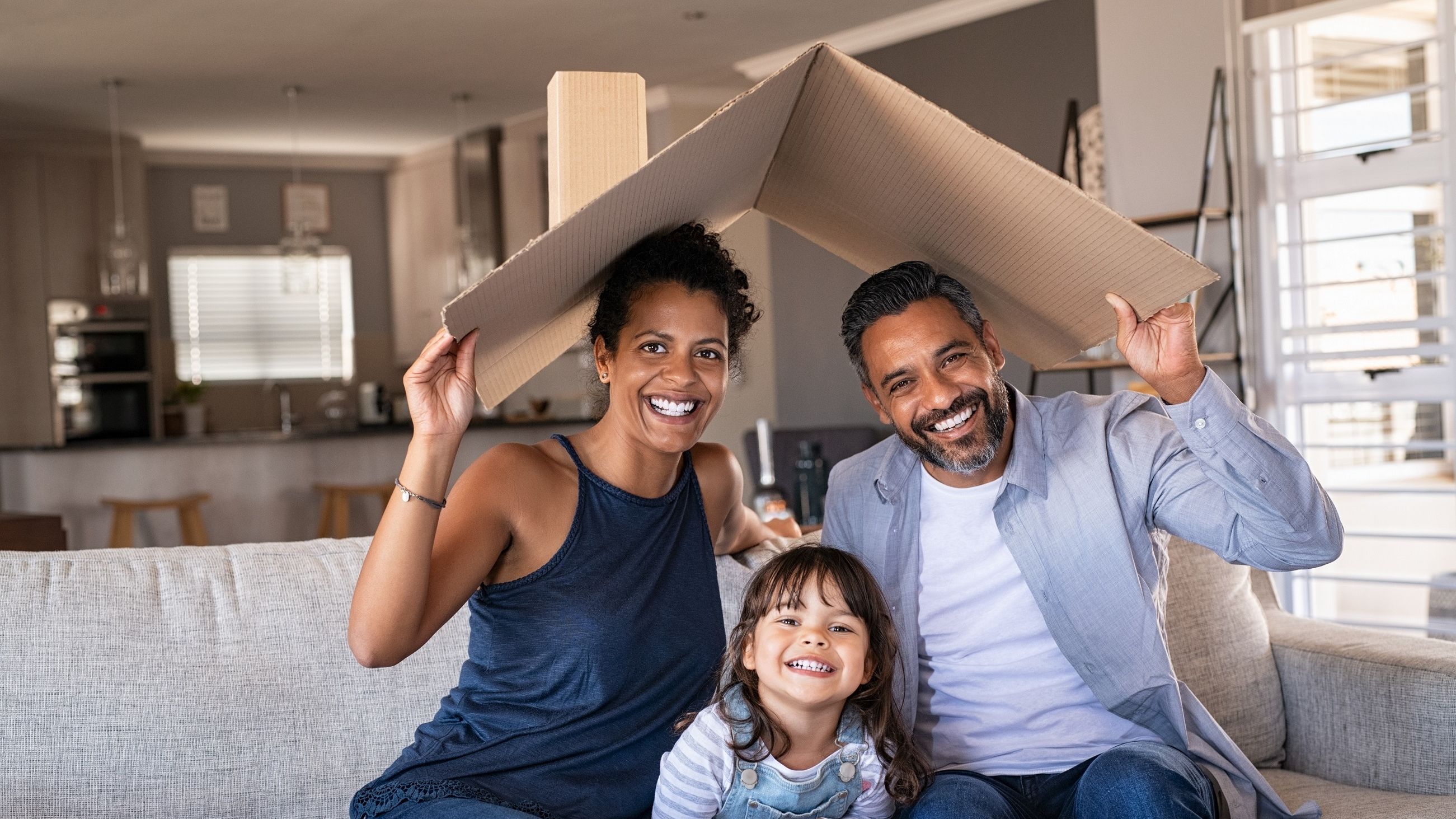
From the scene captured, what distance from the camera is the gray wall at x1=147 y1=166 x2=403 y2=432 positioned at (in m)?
8.92

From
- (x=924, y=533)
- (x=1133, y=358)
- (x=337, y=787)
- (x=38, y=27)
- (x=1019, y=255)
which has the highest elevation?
(x=38, y=27)

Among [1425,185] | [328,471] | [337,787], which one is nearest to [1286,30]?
[1425,185]

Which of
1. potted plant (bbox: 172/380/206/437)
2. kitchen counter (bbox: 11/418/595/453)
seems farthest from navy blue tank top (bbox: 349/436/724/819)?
potted plant (bbox: 172/380/206/437)

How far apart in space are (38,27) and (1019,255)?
219 inches

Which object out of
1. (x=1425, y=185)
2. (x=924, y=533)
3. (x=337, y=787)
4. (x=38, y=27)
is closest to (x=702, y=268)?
(x=924, y=533)

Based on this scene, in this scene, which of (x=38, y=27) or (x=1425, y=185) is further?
(x=38, y=27)

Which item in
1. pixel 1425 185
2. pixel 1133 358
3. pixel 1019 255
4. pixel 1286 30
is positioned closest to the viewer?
pixel 1133 358

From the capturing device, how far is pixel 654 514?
178 cm

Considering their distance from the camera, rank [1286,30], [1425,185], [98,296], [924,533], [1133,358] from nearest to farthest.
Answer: [1133,358] → [924,533] → [1425,185] → [1286,30] → [98,296]

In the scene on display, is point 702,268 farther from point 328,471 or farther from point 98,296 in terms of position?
point 98,296

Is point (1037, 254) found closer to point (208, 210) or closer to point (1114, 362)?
point (1114, 362)

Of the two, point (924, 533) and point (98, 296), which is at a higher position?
point (98, 296)

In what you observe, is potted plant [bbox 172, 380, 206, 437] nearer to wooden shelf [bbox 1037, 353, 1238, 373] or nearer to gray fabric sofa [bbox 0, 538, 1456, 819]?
wooden shelf [bbox 1037, 353, 1238, 373]

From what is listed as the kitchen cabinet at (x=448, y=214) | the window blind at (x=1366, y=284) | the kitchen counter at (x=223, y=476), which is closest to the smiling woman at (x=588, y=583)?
the window blind at (x=1366, y=284)
